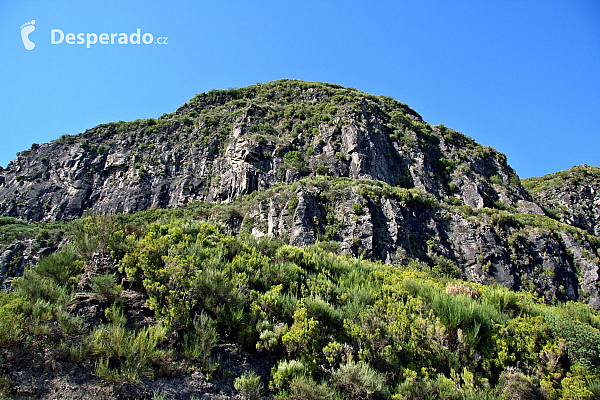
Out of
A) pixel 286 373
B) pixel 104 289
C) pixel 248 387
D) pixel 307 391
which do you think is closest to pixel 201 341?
pixel 248 387

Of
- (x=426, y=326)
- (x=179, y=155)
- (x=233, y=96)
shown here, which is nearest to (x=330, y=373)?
(x=426, y=326)

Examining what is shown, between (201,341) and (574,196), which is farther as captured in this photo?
(574,196)

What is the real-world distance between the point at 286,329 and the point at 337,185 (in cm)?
2604

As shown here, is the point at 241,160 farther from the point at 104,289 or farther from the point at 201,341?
the point at 201,341

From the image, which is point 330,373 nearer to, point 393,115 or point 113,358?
point 113,358

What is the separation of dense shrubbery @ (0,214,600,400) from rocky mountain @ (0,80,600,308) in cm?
1570

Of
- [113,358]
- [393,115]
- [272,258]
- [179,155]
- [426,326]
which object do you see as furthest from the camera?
[393,115]

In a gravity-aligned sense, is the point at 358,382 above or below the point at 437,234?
below

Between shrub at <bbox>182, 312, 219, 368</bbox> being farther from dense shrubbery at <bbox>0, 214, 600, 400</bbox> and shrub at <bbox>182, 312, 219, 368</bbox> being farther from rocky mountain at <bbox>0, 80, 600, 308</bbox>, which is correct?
rocky mountain at <bbox>0, 80, 600, 308</bbox>

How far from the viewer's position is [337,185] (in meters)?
30.0

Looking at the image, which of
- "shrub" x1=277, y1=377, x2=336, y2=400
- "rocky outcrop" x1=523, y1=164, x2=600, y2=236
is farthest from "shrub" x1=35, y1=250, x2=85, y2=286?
"rocky outcrop" x1=523, y1=164, x2=600, y2=236

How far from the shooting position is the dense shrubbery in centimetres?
359

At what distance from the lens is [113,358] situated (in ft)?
11.6

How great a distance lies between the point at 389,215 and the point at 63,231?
33975mm
